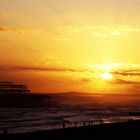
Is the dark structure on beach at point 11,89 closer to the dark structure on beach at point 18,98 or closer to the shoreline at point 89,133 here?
the dark structure on beach at point 18,98

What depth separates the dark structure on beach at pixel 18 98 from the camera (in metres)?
110

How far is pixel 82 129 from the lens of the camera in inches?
897

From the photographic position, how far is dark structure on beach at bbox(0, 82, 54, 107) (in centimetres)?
10962

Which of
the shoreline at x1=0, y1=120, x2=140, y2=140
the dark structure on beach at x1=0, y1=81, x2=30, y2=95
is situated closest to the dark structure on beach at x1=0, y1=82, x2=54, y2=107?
the dark structure on beach at x1=0, y1=81, x2=30, y2=95

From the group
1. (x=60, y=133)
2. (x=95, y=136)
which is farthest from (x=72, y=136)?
(x=95, y=136)

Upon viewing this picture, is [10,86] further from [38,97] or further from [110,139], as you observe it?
[110,139]

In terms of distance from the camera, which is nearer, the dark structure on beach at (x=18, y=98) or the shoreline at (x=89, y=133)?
the shoreline at (x=89, y=133)

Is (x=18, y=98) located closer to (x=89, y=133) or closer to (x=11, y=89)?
(x=11, y=89)

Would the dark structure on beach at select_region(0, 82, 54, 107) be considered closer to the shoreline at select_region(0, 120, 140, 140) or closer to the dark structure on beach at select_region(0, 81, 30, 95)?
the dark structure on beach at select_region(0, 81, 30, 95)

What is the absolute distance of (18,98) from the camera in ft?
370

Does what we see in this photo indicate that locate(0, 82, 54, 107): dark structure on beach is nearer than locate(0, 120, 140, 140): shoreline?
No

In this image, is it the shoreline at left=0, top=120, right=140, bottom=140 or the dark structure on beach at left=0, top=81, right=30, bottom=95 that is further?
the dark structure on beach at left=0, top=81, right=30, bottom=95

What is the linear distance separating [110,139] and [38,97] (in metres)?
101

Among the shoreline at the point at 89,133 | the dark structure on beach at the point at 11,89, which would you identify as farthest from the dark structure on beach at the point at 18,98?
the shoreline at the point at 89,133
